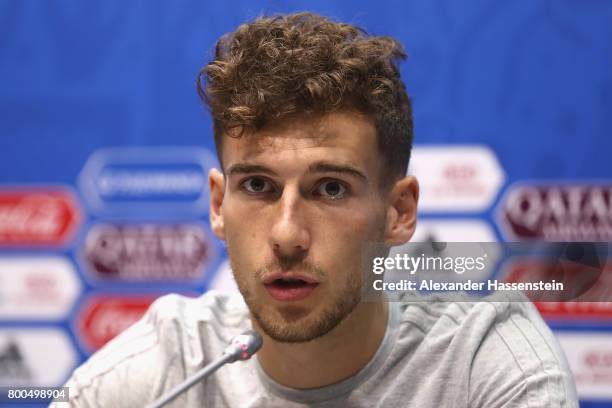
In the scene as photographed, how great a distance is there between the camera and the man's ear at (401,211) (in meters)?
1.46

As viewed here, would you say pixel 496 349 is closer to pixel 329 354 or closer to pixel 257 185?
pixel 329 354

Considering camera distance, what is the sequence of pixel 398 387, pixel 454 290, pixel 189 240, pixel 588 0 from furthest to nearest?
pixel 189 240 → pixel 588 0 → pixel 398 387 → pixel 454 290

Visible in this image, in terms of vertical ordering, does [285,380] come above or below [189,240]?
below

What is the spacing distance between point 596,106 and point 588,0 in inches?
11.9

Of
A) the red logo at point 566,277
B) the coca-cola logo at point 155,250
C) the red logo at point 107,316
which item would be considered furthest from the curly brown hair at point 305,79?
the red logo at point 107,316

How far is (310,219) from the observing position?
1.30 meters

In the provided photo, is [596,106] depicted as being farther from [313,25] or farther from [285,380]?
[285,380]

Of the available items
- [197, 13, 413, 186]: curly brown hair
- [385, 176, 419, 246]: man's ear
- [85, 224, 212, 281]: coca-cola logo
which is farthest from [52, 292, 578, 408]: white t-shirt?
[85, 224, 212, 281]: coca-cola logo

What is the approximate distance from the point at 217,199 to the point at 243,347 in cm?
49


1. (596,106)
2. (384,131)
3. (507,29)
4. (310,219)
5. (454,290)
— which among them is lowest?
(454,290)

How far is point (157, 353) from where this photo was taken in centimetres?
151

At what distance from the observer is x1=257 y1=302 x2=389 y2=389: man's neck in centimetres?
142

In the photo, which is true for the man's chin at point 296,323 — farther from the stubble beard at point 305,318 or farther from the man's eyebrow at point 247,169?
the man's eyebrow at point 247,169

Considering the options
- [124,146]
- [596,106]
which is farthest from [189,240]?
[596,106]
